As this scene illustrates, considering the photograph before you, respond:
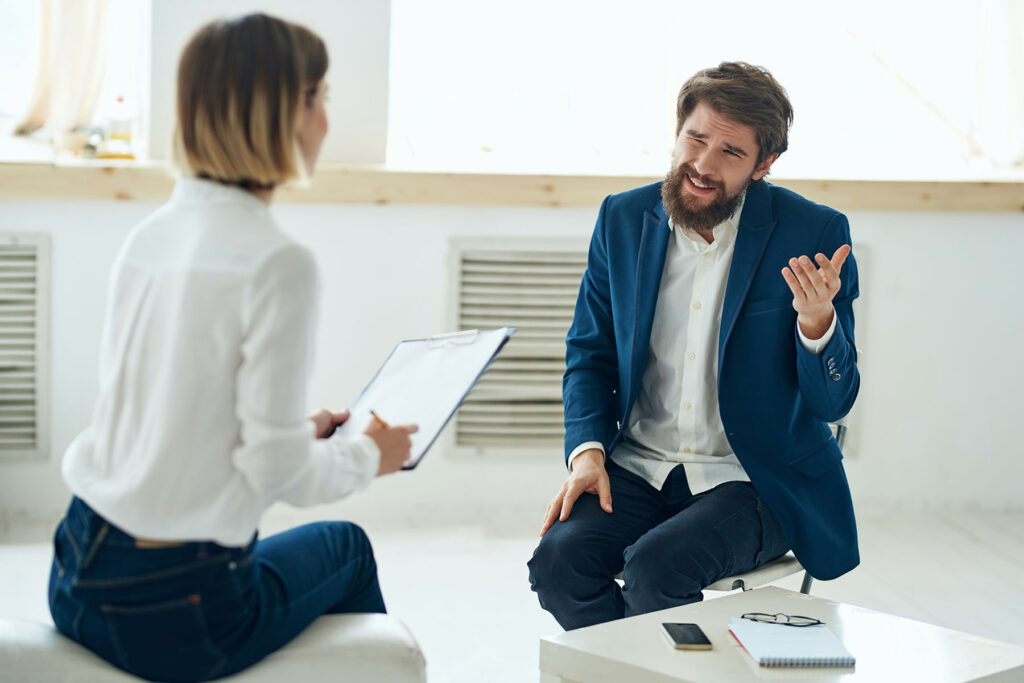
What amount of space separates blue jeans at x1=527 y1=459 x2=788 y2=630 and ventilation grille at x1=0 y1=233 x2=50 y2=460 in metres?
2.02

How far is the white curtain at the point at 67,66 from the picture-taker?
10.6 feet

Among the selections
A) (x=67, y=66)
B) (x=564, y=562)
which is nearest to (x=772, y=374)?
(x=564, y=562)

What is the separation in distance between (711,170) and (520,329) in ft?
5.00

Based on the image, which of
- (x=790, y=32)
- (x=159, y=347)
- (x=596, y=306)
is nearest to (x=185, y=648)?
(x=159, y=347)

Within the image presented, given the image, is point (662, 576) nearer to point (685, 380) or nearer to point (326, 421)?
point (685, 380)

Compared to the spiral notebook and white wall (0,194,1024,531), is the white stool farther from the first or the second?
white wall (0,194,1024,531)

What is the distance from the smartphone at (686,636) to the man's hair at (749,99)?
36.6 inches

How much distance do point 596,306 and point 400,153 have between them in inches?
62.7

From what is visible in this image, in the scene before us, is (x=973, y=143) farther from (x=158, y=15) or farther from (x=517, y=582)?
(x=158, y=15)

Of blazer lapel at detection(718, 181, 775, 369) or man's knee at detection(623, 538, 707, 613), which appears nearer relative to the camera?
man's knee at detection(623, 538, 707, 613)

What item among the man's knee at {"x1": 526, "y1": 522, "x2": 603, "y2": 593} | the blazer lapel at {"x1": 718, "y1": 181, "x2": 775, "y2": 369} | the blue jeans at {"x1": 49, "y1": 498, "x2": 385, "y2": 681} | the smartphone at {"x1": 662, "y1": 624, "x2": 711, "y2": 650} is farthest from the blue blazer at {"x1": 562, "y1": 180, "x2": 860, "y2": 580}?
the blue jeans at {"x1": 49, "y1": 498, "x2": 385, "y2": 681}

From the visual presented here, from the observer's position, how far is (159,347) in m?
1.11

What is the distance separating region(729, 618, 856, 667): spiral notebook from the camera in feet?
4.37

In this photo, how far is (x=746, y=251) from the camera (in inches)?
75.4
